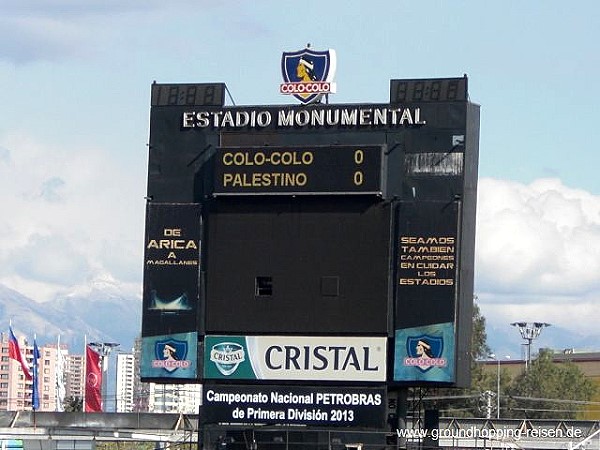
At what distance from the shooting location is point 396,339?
114 feet

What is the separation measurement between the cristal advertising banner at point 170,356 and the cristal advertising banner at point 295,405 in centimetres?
69

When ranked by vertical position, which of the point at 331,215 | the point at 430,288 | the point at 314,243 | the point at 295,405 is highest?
the point at 331,215

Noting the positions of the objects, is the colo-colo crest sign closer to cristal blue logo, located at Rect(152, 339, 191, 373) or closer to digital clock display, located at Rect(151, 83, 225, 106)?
digital clock display, located at Rect(151, 83, 225, 106)

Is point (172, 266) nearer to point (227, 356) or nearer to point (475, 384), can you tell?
point (227, 356)

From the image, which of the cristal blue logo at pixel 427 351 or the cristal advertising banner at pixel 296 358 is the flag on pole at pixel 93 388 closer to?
the cristal advertising banner at pixel 296 358

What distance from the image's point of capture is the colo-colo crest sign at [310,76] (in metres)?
36.3

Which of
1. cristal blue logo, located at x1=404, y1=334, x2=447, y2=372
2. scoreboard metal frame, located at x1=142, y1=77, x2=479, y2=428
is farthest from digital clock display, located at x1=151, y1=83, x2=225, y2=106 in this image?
cristal blue logo, located at x1=404, y1=334, x2=447, y2=372

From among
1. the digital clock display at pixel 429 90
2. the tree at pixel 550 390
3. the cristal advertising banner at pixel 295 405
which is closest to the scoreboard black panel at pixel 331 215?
the digital clock display at pixel 429 90

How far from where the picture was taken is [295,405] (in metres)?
35.5

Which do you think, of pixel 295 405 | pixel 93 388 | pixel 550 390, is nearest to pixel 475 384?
pixel 550 390

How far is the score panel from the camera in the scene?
3481 cm

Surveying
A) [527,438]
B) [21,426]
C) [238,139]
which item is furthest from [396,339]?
[21,426]

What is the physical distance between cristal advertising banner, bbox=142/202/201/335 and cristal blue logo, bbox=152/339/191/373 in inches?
13.6

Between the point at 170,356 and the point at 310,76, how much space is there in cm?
750
